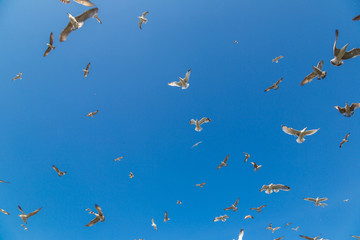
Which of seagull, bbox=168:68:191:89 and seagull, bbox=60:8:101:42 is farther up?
seagull, bbox=168:68:191:89

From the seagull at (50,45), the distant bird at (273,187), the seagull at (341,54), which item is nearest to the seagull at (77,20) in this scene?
the seagull at (50,45)

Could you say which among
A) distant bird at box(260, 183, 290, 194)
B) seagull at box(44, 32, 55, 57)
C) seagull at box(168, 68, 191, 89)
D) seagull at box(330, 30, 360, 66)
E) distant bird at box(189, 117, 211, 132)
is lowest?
distant bird at box(260, 183, 290, 194)

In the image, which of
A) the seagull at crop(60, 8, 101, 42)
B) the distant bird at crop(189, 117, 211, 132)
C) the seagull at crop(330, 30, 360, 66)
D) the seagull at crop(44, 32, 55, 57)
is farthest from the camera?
the distant bird at crop(189, 117, 211, 132)

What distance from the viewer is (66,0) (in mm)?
11180

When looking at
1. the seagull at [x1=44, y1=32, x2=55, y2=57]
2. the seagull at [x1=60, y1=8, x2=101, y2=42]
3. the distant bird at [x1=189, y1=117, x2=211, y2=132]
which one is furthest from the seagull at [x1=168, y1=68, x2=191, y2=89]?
the seagull at [x1=44, y1=32, x2=55, y2=57]

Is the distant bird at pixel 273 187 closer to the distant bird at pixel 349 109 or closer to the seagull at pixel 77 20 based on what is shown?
the distant bird at pixel 349 109

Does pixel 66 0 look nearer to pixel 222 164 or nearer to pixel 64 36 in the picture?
pixel 64 36

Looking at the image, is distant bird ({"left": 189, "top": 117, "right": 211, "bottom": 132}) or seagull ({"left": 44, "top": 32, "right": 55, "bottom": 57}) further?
distant bird ({"left": 189, "top": 117, "right": 211, "bottom": 132})

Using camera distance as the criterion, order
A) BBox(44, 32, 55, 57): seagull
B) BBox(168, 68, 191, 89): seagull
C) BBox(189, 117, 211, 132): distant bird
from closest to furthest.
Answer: BBox(44, 32, 55, 57): seagull < BBox(168, 68, 191, 89): seagull < BBox(189, 117, 211, 132): distant bird

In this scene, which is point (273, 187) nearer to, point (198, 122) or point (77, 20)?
point (198, 122)

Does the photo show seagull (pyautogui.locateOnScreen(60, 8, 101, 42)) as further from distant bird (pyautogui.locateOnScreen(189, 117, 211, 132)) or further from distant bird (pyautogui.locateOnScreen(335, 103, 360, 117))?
distant bird (pyautogui.locateOnScreen(335, 103, 360, 117))

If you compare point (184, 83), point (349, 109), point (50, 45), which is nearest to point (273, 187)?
point (349, 109)

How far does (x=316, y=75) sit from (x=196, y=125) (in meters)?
8.45

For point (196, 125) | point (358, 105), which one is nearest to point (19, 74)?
point (196, 125)
